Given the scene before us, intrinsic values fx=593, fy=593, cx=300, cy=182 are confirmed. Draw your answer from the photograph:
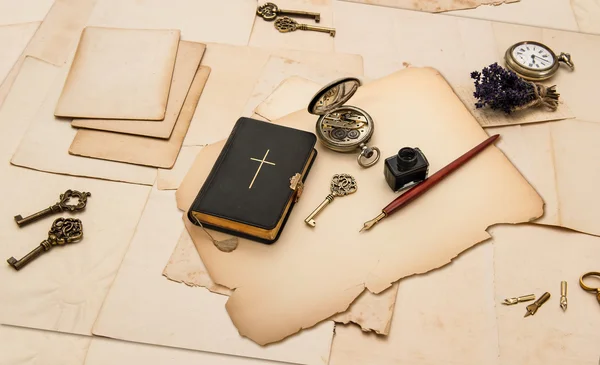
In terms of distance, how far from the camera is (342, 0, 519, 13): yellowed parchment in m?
3.12

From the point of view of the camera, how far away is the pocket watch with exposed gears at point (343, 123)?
93.9 inches

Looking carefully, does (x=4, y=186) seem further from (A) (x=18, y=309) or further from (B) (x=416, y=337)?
(B) (x=416, y=337)

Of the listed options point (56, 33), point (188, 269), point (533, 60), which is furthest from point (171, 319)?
point (533, 60)

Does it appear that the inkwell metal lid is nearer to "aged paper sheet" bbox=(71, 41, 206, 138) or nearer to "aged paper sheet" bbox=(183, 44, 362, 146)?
"aged paper sheet" bbox=(183, 44, 362, 146)

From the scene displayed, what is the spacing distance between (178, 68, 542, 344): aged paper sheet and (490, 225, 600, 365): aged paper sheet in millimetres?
97

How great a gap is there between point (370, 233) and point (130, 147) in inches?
41.9

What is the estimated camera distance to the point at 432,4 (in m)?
3.14

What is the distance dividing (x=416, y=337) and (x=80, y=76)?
73.4 inches

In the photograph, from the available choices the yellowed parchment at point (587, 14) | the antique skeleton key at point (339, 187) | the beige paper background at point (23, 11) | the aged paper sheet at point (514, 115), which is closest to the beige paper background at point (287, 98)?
the antique skeleton key at point (339, 187)

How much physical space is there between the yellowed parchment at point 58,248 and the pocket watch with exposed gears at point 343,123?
769 millimetres

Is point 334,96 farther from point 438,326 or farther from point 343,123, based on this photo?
point 438,326

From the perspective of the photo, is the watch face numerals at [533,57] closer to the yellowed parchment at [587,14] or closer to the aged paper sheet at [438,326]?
the yellowed parchment at [587,14]

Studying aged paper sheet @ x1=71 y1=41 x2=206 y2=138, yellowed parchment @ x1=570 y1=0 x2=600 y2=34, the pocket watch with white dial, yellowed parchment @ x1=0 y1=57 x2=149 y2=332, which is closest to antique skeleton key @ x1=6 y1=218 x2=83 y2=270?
yellowed parchment @ x1=0 y1=57 x2=149 y2=332

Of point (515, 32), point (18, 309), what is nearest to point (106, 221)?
point (18, 309)
